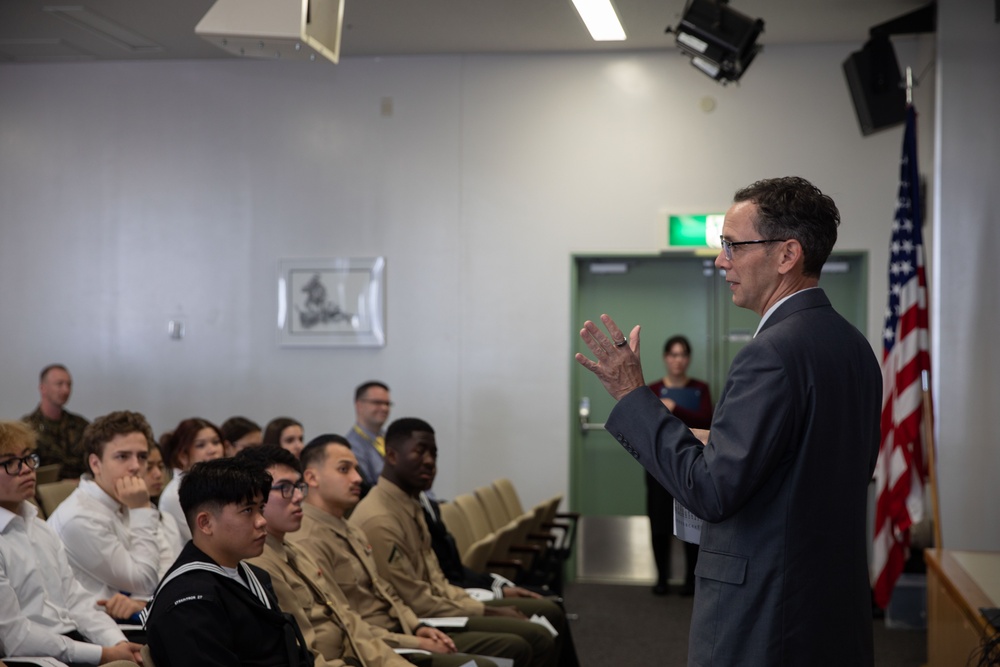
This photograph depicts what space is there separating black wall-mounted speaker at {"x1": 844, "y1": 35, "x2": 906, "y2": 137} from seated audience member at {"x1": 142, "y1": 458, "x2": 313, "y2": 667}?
202 inches

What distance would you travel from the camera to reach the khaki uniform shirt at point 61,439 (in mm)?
7074

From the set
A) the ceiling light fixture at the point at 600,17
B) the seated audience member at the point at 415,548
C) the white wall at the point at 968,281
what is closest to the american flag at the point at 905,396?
the white wall at the point at 968,281

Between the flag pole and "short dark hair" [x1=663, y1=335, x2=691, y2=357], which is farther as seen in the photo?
"short dark hair" [x1=663, y1=335, x2=691, y2=357]

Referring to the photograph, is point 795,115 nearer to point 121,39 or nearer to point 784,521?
point 121,39

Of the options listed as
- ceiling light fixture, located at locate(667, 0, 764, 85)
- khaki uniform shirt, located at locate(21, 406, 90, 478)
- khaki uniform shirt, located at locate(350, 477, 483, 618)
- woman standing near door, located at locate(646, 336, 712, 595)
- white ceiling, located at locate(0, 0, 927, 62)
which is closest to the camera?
khaki uniform shirt, located at locate(350, 477, 483, 618)

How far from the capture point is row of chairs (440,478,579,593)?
5.34 meters

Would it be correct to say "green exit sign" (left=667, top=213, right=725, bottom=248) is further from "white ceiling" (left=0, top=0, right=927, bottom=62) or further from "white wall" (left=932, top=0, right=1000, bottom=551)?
"white wall" (left=932, top=0, right=1000, bottom=551)

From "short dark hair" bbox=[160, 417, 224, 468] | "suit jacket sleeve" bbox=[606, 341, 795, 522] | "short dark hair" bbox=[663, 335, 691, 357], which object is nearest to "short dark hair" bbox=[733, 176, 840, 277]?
"suit jacket sleeve" bbox=[606, 341, 795, 522]

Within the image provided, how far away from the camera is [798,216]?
191 centimetres

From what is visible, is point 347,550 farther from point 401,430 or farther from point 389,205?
point 389,205

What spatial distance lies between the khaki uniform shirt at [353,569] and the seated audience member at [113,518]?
678mm

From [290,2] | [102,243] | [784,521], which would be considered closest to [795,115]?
[290,2]

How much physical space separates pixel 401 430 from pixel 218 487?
1.85m

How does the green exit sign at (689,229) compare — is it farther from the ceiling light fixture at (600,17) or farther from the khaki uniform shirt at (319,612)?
the khaki uniform shirt at (319,612)
